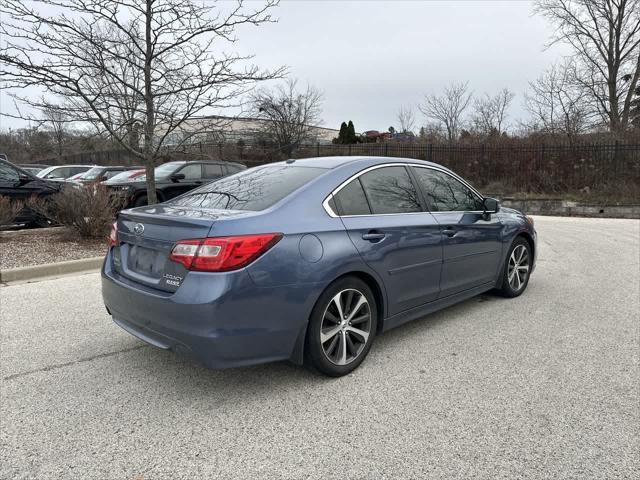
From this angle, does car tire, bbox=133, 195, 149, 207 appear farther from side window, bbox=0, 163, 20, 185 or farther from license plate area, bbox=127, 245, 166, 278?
license plate area, bbox=127, 245, 166, 278

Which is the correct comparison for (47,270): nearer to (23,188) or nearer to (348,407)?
(23,188)

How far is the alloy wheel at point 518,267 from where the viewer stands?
530 cm

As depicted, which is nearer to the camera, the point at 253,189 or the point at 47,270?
the point at 253,189

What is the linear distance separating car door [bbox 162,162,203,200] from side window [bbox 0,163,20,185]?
298cm

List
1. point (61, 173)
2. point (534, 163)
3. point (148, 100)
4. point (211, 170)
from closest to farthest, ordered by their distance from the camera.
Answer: point (148, 100) → point (211, 170) → point (61, 173) → point (534, 163)

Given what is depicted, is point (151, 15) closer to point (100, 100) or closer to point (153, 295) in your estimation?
point (100, 100)

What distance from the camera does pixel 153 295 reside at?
9.69 ft

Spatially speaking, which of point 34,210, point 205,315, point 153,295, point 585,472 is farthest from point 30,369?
point 34,210

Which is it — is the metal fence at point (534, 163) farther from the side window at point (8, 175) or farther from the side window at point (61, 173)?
the side window at point (8, 175)

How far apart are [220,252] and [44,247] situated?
243 inches

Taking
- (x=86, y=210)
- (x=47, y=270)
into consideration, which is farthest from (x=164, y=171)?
(x=47, y=270)

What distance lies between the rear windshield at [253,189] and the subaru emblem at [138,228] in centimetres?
44

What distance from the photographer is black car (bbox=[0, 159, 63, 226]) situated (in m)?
9.16

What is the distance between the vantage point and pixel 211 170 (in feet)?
40.5
